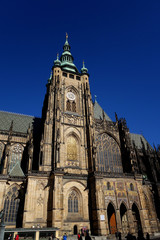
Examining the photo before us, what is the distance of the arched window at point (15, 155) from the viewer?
29667 millimetres

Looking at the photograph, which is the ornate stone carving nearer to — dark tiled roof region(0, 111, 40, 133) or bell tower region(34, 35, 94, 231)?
bell tower region(34, 35, 94, 231)

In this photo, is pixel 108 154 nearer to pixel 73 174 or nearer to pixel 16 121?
pixel 73 174

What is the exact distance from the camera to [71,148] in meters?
29.5

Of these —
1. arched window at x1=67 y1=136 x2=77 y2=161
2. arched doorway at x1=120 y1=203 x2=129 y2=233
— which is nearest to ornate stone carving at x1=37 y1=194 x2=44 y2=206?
arched window at x1=67 y1=136 x2=77 y2=161

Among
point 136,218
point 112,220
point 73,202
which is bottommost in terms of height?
point 112,220

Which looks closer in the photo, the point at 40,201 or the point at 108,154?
the point at 40,201

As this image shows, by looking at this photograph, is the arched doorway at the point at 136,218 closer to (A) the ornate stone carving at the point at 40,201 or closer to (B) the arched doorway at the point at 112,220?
(B) the arched doorway at the point at 112,220

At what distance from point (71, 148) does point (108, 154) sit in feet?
23.1

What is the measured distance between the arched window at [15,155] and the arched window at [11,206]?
18.6ft

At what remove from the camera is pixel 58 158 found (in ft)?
84.3

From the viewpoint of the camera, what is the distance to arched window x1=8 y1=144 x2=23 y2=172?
29667 mm

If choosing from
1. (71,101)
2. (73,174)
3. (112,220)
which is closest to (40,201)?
(73,174)

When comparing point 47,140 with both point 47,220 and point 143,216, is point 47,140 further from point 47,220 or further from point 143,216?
point 143,216

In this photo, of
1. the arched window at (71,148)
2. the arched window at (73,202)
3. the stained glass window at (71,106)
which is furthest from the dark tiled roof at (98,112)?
the arched window at (73,202)
